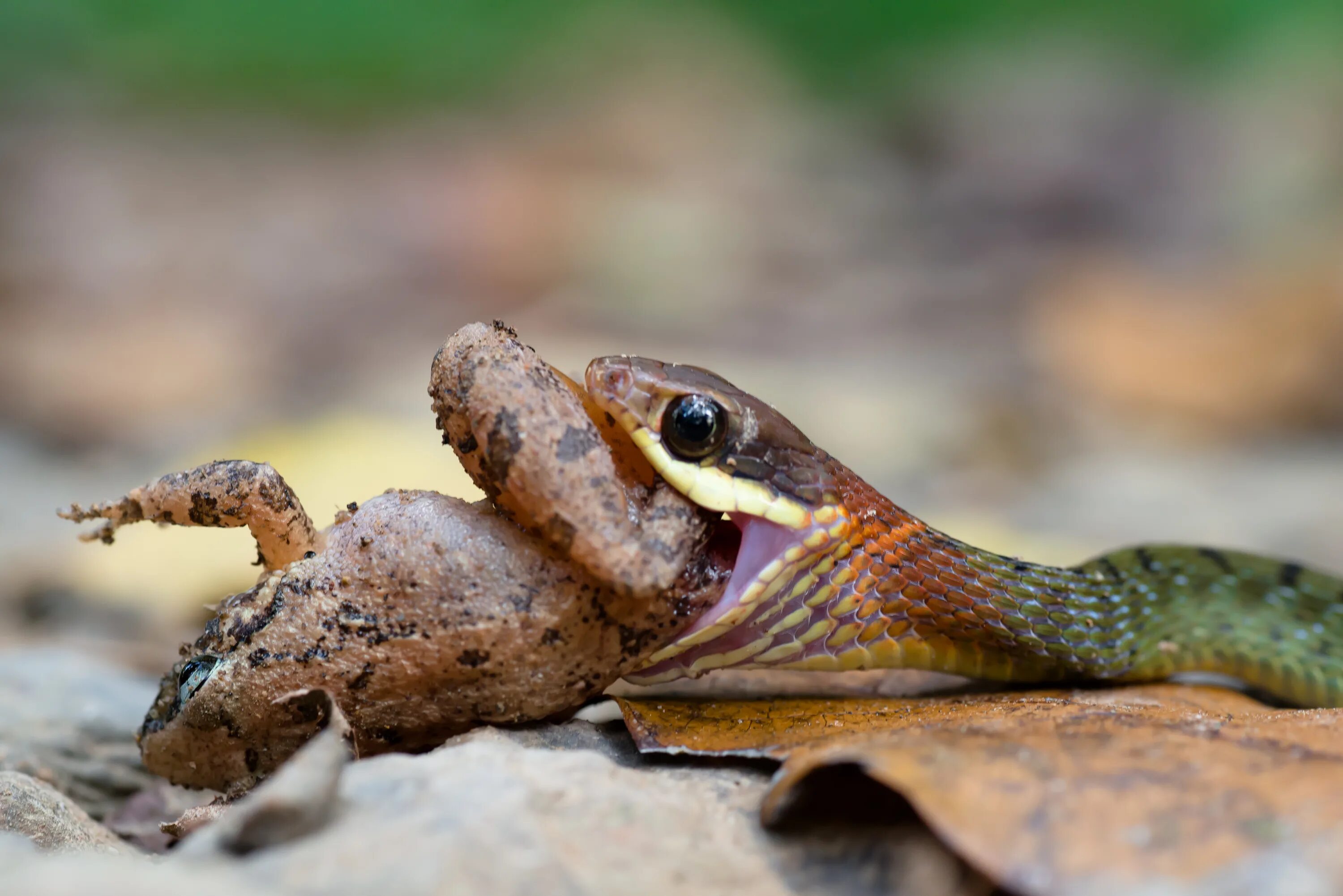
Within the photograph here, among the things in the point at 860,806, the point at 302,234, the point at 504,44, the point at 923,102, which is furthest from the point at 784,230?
the point at 860,806

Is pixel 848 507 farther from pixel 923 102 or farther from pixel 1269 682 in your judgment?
pixel 923 102

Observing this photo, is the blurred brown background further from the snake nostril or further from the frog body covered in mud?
the snake nostril

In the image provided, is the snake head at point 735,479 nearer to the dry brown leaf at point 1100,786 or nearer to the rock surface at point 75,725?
the dry brown leaf at point 1100,786

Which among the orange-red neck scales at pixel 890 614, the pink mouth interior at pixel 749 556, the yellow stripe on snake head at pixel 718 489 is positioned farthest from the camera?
the orange-red neck scales at pixel 890 614

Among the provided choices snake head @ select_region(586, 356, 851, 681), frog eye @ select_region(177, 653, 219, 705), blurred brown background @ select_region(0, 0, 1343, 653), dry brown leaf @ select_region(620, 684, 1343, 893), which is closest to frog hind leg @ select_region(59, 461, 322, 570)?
frog eye @ select_region(177, 653, 219, 705)

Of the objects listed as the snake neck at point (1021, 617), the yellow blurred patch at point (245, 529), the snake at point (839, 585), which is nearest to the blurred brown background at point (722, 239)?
the yellow blurred patch at point (245, 529)

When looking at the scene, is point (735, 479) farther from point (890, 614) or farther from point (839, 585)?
point (890, 614)
